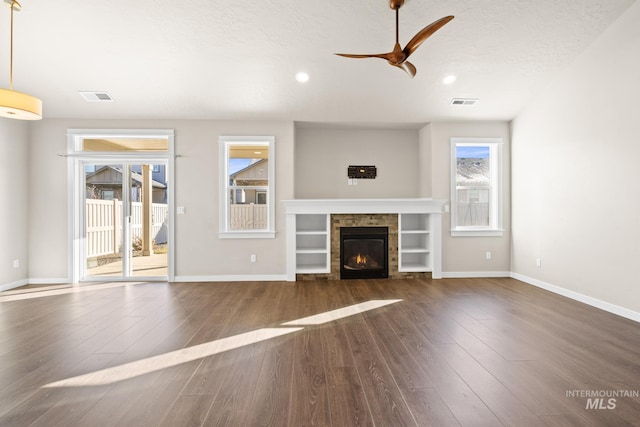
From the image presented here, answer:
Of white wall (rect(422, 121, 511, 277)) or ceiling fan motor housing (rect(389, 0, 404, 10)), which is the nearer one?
ceiling fan motor housing (rect(389, 0, 404, 10))

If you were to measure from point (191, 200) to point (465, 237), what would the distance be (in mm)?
4915

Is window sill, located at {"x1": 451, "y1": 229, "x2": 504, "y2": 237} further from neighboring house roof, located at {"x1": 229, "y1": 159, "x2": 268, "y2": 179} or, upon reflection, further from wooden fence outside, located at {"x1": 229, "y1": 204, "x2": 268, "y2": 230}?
neighboring house roof, located at {"x1": 229, "y1": 159, "x2": 268, "y2": 179}

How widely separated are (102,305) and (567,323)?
548 cm

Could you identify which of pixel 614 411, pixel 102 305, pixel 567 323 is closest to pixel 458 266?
pixel 567 323

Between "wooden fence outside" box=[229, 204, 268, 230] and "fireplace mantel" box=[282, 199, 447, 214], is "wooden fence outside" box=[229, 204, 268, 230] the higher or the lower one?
the lower one

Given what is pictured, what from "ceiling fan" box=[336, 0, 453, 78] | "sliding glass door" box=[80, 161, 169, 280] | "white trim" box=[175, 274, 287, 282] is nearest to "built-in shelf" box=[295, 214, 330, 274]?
"white trim" box=[175, 274, 287, 282]

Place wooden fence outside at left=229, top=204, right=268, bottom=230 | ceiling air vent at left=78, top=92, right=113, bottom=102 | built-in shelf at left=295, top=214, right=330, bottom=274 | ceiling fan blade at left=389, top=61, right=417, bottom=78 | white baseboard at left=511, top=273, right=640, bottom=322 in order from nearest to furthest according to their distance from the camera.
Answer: ceiling fan blade at left=389, top=61, right=417, bottom=78 → white baseboard at left=511, top=273, right=640, bottom=322 → ceiling air vent at left=78, top=92, right=113, bottom=102 → wooden fence outside at left=229, top=204, right=268, bottom=230 → built-in shelf at left=295, top=214, right=330, bottom=274

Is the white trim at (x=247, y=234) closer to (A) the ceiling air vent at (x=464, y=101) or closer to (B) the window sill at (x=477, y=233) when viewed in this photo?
(B) the window sill at (x=477, y=233)

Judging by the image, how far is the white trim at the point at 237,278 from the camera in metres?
5.88

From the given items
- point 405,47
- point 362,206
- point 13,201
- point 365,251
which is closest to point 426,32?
point 405,47

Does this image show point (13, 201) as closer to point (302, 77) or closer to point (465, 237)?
point (302, 77)

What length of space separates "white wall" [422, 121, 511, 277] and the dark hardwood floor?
150 cm

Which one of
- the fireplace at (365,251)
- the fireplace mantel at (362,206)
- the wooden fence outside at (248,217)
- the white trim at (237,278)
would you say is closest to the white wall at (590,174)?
the fireplace mantel at (362,206)

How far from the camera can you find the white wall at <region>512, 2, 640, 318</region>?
3875 mm
